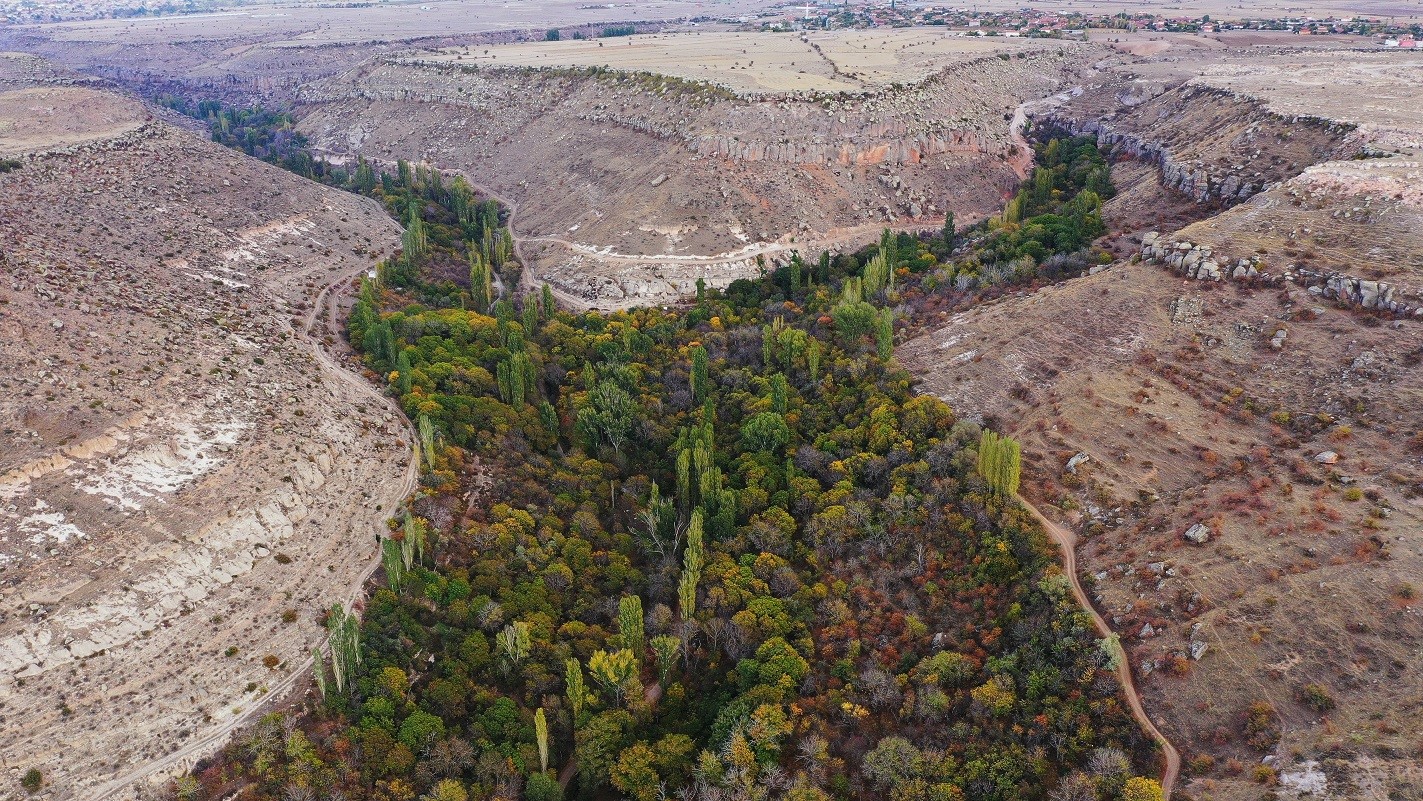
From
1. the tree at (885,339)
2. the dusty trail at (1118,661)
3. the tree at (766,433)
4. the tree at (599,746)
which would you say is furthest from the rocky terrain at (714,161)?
the tree at (599,746)

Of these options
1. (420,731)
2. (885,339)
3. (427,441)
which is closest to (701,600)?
(420,731)

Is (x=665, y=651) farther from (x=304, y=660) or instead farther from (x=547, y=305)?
(x=547, y=305)

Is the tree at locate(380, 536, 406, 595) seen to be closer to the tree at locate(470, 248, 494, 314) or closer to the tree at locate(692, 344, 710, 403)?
the tree at locate(692, 344, 710, 403)

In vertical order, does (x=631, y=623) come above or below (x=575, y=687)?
above

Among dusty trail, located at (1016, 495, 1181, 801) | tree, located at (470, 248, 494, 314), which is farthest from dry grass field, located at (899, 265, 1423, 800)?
tree, located at (470, 248, 494, 314)

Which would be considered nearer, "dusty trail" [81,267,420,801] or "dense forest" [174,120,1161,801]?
"dusty trail" [81,267,420,801]

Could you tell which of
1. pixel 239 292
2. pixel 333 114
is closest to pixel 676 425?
pixel 239 292

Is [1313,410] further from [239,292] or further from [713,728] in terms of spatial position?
[239,292]
